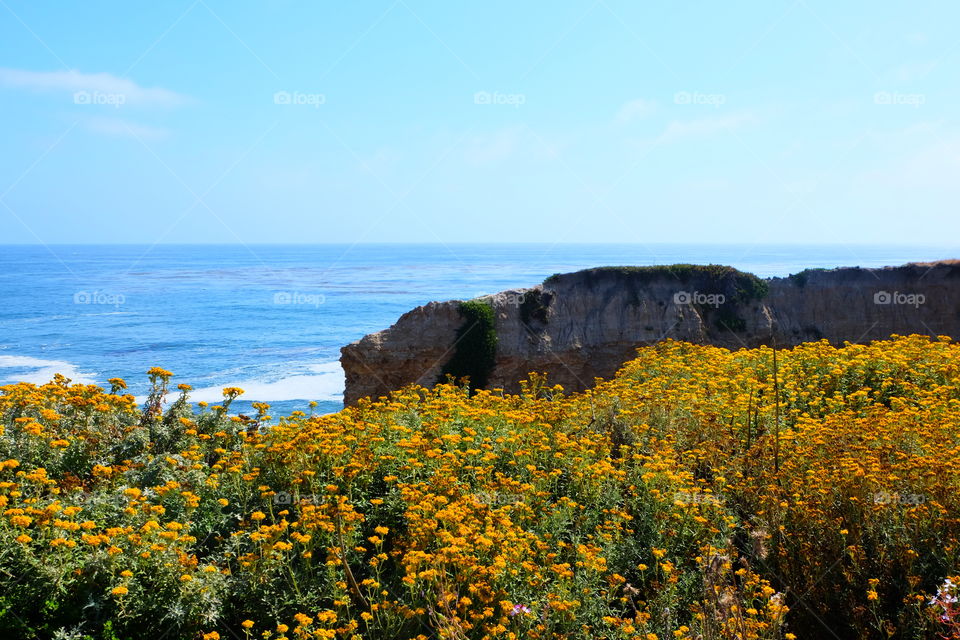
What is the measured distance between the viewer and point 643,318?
28078mm

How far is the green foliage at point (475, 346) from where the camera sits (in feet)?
83.8

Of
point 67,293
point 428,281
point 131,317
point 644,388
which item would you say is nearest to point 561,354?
point 644,388

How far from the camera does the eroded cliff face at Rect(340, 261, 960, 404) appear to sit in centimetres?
Answer: 2550

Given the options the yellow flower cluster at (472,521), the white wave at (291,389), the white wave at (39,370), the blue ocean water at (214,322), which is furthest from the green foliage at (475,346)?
the white wave at (39,370)

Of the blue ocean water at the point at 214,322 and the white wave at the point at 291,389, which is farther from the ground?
the blue ocean water at the point at 214,322

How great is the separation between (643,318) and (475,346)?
7615 mm

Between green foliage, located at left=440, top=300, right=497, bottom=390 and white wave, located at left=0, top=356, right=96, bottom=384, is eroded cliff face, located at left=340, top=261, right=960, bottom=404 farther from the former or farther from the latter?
white wave, located at left=0, top=356, right=96, bottom=384

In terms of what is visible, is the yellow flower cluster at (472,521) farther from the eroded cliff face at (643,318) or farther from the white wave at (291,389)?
the white wave at (291,389)

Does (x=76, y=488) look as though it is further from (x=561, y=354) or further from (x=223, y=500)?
(x=561, y=354)

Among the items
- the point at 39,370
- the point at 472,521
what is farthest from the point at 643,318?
the point at 39,370

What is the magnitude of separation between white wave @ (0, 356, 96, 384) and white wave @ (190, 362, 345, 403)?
7.63 m

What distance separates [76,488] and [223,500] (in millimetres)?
1143

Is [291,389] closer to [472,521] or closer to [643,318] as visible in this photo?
[643,318]

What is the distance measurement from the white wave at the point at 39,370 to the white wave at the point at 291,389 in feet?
25.0
